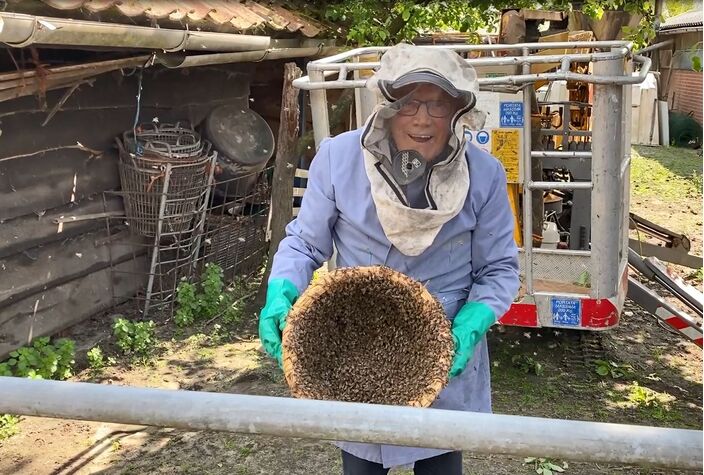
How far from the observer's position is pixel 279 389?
16.5 feet

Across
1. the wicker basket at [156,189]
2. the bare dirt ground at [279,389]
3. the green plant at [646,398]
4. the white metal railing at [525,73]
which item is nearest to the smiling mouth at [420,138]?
the white metal railing at [525,73]

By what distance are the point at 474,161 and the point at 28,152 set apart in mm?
3875

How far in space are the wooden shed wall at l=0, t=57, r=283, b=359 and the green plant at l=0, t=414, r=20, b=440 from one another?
0.62 meters

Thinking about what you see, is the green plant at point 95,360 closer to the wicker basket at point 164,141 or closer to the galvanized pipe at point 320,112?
the wicker basket at point 164,141

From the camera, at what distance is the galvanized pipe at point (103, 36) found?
3.77 m

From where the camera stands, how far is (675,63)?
19.7m

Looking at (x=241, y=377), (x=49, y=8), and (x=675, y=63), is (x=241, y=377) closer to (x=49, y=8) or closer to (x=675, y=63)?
(x=49, y=8)

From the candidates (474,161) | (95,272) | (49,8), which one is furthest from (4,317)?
(474,161)

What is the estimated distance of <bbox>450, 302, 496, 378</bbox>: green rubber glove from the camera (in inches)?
83.9

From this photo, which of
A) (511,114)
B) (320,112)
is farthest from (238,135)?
(511,114)

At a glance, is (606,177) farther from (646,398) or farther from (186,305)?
(186,305)

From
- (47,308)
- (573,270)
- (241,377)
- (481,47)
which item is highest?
(481,47)

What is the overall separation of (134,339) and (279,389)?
1296mm

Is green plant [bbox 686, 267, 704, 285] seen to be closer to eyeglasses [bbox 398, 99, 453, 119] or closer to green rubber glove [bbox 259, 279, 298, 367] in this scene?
eyeglasses [bbox 398, 99, 453, 119]
